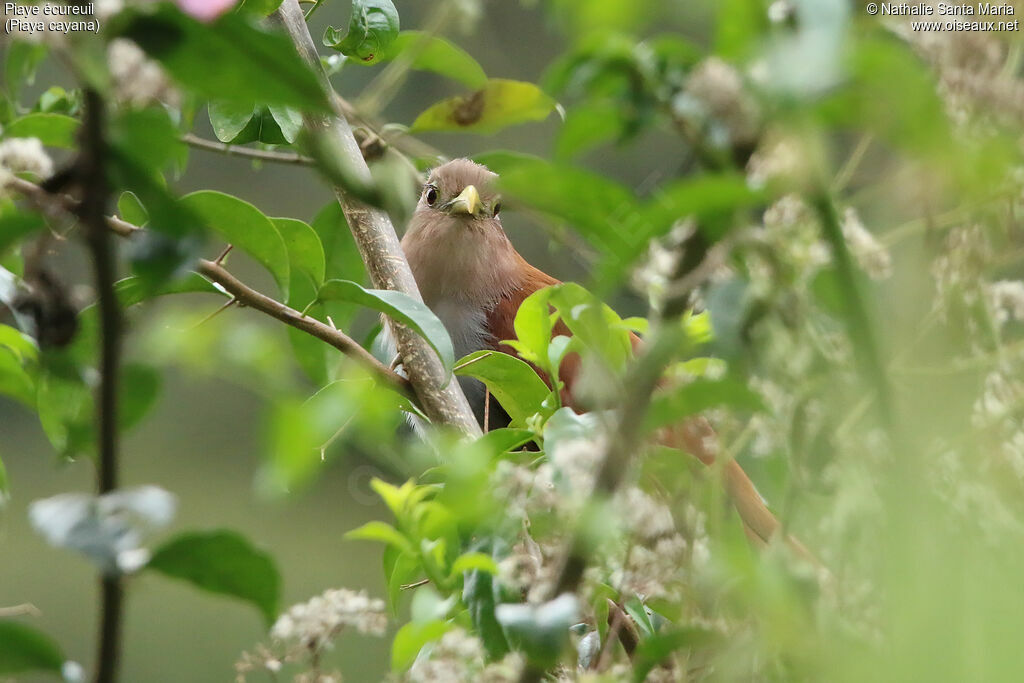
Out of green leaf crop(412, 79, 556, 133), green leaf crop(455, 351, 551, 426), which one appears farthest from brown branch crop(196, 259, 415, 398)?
green leaf crop(412, 79, 556, 133)

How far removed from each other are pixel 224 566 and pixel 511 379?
0.70 meters

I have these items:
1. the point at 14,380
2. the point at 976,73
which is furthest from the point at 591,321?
the point at 14,380

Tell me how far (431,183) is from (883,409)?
215 cm

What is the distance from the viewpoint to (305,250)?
1143 millimetres

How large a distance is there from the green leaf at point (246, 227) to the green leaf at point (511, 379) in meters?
0.21

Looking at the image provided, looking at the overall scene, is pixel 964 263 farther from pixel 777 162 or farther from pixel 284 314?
pixel 284 314

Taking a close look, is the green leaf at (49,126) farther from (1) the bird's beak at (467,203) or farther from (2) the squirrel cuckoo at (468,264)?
(1) the bird's beak at (467,203)

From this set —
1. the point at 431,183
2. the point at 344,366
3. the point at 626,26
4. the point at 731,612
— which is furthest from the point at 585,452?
the point at 431,183

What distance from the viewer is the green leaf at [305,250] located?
3.74ft

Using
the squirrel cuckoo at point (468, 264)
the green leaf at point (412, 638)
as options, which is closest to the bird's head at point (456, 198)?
the squirrel cuckoo at point (468, 264)

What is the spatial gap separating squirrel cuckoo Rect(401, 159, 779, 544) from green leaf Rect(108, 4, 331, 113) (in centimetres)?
170

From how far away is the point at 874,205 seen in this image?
56 cm

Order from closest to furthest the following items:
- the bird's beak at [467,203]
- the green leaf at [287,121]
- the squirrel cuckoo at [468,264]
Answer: the green leaf at [287,121] → the squirrel cuckoo at [468,264] → the bird's beak at [467,203]

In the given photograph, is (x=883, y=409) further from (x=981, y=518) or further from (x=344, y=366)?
(x=344, y=366)
